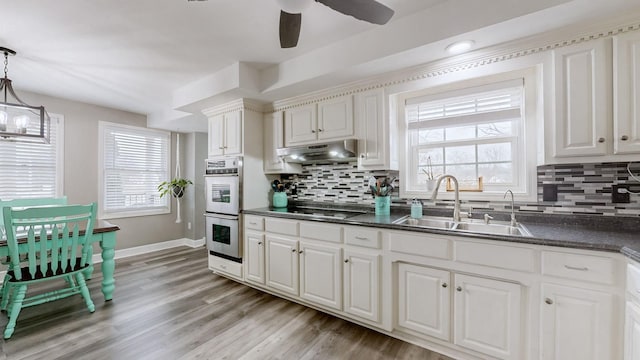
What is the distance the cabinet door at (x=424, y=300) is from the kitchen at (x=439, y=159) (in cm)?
4

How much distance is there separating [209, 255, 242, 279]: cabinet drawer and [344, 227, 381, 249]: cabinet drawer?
1533 mm

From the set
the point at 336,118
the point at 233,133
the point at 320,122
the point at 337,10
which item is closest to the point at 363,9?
the point at 337,10

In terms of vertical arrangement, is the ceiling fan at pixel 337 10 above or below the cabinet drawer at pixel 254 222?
above

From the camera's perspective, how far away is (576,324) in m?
1.41

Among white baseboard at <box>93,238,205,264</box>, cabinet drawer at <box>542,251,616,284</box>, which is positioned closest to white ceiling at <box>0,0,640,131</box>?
cabinet drawer at <box>542,251,616,284</box>

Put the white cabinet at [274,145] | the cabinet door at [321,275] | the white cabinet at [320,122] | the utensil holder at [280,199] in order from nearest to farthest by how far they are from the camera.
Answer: the cabinet door at [321,275] → the white cabinet at [320,122] → the white cabinet at [274,145] → the utensil holder at [280,199]

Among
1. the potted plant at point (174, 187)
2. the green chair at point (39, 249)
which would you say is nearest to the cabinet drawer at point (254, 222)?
the green chair at point (39, 249)

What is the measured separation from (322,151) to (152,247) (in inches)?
151

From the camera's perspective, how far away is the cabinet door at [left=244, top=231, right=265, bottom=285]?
279 centimetres

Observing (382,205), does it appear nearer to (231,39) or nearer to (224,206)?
(224,206)

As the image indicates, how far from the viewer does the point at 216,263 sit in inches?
129

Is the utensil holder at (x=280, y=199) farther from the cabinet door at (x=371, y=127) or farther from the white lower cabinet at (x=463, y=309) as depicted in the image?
the white lower cabinet at (x=463, y=309)

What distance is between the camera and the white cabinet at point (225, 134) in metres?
3.09

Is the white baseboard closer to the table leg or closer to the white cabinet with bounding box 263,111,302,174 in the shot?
the table leg
